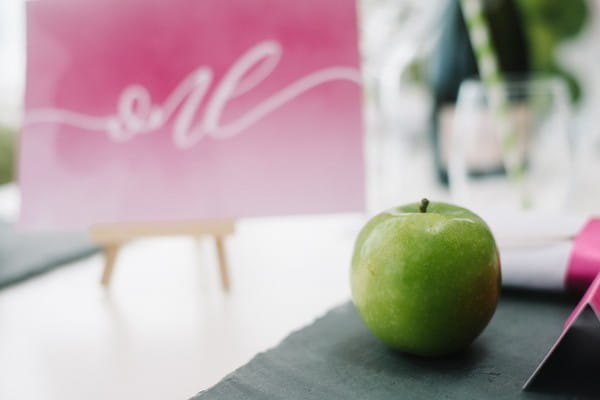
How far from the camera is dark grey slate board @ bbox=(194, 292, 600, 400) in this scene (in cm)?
35

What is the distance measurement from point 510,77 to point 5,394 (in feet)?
3.12

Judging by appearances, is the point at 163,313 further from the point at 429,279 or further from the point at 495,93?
the point at 495,93

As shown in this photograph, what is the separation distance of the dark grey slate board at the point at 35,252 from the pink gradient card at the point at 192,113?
0.13 m

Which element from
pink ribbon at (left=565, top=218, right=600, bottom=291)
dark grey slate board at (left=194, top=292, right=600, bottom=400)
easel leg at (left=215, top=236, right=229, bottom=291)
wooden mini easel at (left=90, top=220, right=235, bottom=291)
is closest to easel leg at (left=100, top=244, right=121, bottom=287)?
wooden mini easel at (left=90, top=220, right=235, bottom=291)

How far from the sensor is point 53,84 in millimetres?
562

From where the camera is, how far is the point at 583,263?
0.47m

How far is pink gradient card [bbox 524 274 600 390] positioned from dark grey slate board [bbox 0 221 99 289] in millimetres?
506

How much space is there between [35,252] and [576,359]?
0.58m

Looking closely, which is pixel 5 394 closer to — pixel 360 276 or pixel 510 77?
pixel 360 276

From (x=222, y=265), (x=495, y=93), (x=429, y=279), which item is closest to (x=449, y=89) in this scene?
(x=495, y=93)

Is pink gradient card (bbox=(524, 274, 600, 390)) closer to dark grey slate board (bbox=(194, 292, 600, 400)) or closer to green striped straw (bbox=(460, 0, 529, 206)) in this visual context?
dark grey slate board (bbox=(194, 292, 600, 400))

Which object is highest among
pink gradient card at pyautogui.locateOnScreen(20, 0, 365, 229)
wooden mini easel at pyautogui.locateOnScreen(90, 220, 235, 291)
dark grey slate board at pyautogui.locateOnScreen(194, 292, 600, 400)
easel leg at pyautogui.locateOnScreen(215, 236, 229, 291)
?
pink gradient card at pyautogui.locateOnScreen(20, 0, 365, 229)

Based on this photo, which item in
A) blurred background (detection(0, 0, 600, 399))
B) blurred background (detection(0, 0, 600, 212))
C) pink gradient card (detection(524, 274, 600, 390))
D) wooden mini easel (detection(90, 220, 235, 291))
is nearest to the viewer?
pink gradient card (detection(524, 274, 600, 390))

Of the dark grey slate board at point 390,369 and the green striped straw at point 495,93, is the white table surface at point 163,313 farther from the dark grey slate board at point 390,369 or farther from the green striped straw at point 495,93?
the green striped straw at point 495,93
